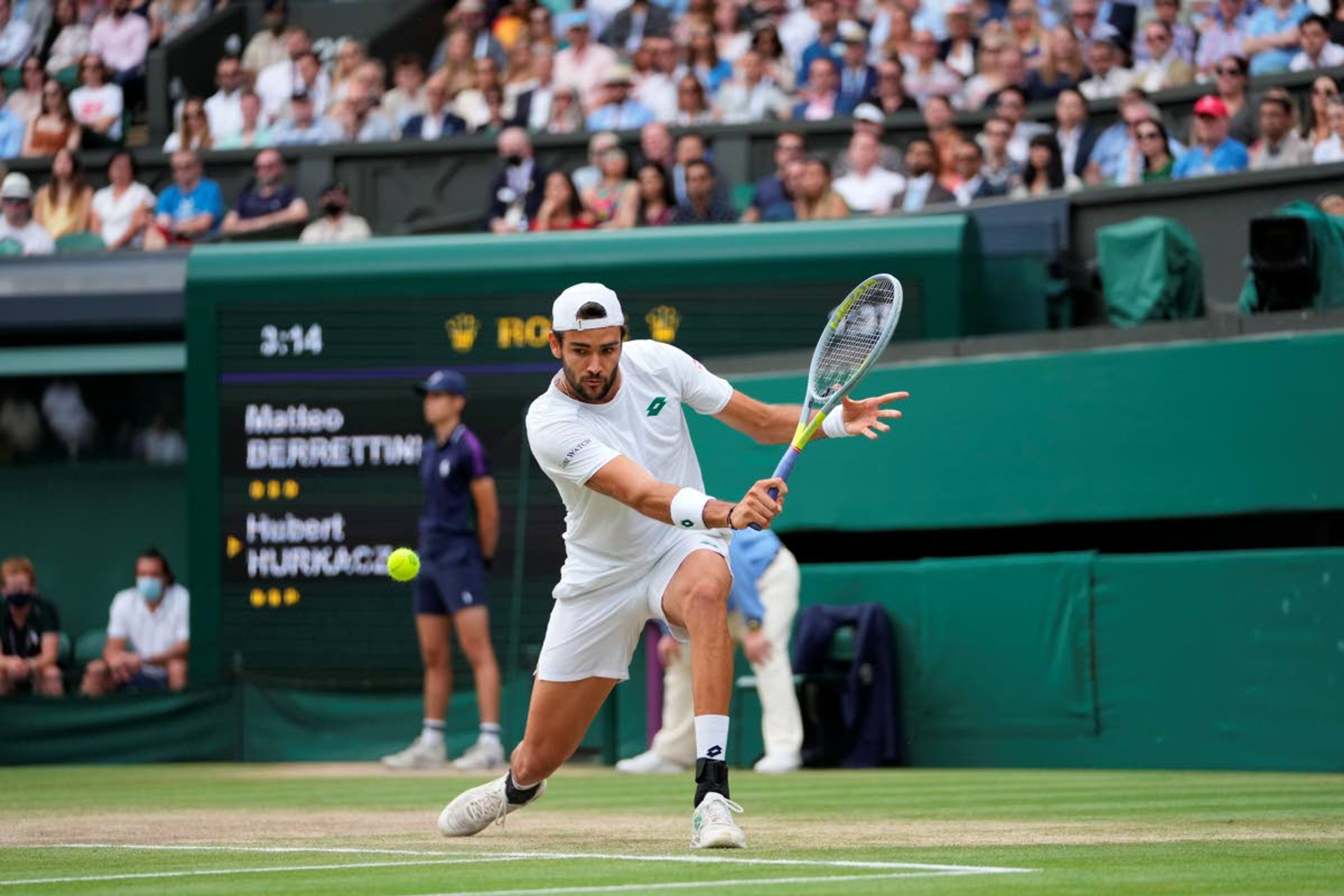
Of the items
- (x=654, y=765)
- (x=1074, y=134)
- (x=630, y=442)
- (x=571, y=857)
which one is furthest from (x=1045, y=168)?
(x=571, y=857)

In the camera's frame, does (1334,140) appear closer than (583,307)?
No

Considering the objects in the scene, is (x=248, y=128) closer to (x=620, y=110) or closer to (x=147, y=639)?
(x=620, y=110)

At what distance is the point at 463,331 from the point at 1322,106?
5.95 m

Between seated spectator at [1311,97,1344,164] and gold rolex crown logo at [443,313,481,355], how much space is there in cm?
573

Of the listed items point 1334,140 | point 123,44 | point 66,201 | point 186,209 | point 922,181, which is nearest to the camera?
point 1334,140

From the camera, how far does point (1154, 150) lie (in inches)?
590

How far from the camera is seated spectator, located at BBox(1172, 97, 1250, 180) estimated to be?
14.7m

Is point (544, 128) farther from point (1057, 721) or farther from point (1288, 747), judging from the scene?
point (1288, 747)

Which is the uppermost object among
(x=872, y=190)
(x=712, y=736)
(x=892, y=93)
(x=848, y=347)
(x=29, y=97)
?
(x=29, y=97)

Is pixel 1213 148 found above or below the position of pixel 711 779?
above

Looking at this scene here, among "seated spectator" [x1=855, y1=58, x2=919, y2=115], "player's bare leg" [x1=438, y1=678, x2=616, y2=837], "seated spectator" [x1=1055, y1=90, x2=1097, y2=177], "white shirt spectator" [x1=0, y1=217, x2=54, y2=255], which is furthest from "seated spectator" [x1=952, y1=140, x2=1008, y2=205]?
"player's bare leg" [x1=438, y1=678, x2=616, y2=837]

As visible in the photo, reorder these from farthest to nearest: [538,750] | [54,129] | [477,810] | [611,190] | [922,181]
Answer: [54,129] < [611,190] < [922,181] < [477,810] < [538,750]

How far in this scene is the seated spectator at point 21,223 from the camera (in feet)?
62.0

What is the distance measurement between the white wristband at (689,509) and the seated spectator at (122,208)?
1286 cm
